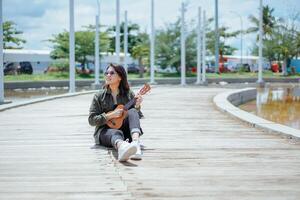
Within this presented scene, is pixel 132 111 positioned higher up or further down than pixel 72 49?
further down

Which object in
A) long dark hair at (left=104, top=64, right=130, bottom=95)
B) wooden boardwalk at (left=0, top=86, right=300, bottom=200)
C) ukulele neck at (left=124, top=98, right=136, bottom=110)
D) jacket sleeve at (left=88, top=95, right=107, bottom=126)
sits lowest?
wooden boardwalk at (left=0, top=86, right=300, bottom=200)

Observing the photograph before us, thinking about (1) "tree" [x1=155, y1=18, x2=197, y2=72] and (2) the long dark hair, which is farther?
(1) "tree" [x1=155, y1=18, x2=197, y2=72]

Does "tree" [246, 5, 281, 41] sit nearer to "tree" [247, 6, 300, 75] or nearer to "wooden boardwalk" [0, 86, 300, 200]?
"tree" [247, 6, 300, 75]

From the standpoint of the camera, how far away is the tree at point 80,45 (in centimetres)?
5419

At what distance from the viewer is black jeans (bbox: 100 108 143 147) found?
7355mm

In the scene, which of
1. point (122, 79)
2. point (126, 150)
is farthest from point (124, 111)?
point (126, 150)

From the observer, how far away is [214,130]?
10.7m

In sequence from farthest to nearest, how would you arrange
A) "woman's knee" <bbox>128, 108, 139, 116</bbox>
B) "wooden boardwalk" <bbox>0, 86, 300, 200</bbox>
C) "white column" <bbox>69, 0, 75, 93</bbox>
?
"white column" <bbox>69, 0, 75, 93</bbox>
"woman's knee" <bbox>128, 108, 139, 116</bbox>
"wooden boardwalk" <bbox>0, 86, 300, 200</bbox>

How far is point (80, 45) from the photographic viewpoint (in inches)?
2142

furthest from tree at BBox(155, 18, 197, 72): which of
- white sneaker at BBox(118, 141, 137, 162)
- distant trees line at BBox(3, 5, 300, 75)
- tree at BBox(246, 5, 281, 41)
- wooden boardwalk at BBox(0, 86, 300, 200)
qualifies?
white sneaker at BBox(118, 141, 137, 162)

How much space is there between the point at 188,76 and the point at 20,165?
4966 cm

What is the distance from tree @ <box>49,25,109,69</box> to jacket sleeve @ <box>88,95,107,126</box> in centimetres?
4681

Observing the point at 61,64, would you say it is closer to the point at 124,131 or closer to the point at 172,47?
the point at 172,47

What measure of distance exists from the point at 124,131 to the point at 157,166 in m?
1.31
